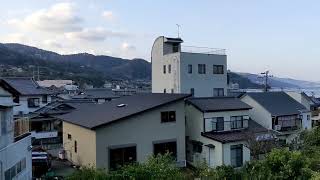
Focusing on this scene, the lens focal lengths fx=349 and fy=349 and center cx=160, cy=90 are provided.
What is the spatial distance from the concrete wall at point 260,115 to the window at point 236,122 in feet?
14.4

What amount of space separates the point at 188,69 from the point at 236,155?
12.6m

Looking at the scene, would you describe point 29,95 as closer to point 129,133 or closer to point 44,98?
point 44,98

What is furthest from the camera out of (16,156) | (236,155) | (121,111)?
(236,155)

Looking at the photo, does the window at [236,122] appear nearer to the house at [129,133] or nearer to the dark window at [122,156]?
the house at [129,133]

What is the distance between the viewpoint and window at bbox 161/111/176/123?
2361 cm

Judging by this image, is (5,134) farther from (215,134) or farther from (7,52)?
(7,52)

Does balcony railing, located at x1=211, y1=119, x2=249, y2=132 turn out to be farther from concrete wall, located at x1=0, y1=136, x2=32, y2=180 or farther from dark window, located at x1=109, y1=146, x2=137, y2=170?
concrete wall, located at x1=0, y1=136, x2=32, y2=180

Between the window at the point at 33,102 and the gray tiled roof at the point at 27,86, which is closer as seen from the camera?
the gray tiled roof at the point at 27,86

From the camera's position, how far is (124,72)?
542ft

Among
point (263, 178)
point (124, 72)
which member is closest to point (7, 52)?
point (124, 72)

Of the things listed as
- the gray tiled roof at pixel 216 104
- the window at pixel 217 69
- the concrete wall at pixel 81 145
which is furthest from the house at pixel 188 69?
the concrete wall at pixel 81 145

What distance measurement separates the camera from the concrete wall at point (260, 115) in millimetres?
30406

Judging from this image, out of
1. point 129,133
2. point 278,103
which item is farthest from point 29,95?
point 278,103

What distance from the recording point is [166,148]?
2372 centimetres
